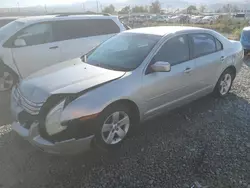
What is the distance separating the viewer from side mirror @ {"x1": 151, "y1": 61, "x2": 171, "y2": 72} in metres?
3.68

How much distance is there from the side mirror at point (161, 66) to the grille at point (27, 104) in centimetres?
162

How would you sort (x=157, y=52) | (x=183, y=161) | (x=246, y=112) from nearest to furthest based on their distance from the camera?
(x=183, y=161) < (x=157, y=52) < (x=246, y=112)

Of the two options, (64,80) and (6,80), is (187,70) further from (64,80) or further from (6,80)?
(6,80)

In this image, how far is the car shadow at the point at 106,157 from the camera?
10.0 feet

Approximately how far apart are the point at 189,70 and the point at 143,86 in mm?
1089

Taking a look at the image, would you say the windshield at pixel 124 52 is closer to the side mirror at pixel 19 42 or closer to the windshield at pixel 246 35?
the side mirror at pixel 19 42

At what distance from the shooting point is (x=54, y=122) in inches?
119

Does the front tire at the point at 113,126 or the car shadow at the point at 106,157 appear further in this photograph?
the front tire at the point at 113,126

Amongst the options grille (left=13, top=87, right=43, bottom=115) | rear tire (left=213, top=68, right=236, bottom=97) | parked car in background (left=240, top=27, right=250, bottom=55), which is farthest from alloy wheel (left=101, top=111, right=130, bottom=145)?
parked car in background (left=240, top=27, right=250, bottom=55)

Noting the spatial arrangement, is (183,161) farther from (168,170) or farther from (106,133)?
(106,133)

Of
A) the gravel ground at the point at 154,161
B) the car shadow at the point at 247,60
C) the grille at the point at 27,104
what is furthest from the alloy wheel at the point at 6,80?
the car shadow at the point at 247,60

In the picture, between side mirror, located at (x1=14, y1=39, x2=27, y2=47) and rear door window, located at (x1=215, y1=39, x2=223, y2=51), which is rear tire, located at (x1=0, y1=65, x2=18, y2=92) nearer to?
side mirror, located at (x1=14, y1=39, x2=27, y2=47)

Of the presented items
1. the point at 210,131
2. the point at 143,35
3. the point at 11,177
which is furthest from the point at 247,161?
the point at 11,177

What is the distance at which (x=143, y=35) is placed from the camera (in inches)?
173
